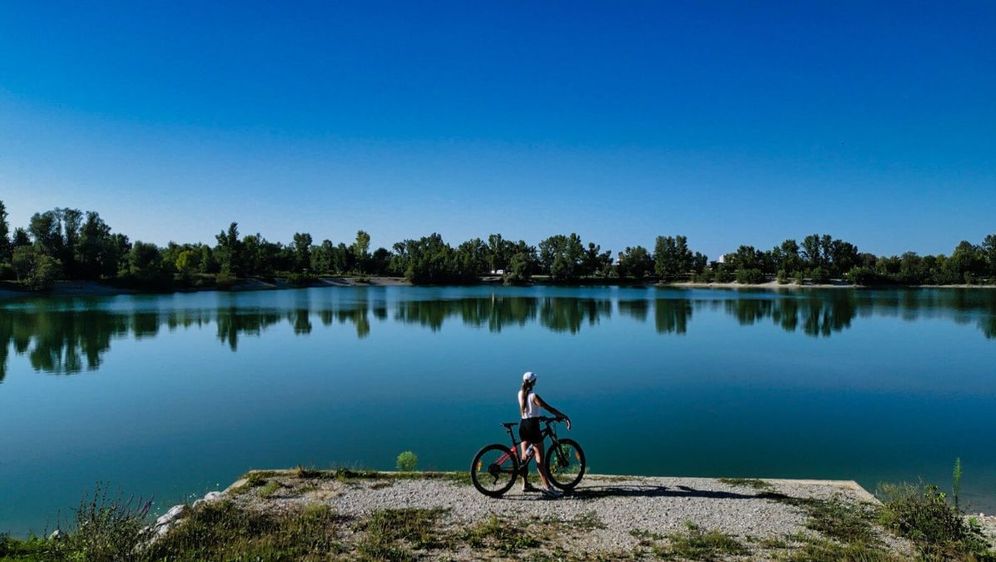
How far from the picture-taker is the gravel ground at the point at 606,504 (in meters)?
7.17

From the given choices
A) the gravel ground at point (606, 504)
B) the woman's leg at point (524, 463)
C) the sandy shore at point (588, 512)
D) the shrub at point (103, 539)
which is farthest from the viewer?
the woman's leg at point (524, 463)

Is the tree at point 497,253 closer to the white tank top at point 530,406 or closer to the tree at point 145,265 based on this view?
the tree at point 145,265

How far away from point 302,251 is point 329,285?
2418cm

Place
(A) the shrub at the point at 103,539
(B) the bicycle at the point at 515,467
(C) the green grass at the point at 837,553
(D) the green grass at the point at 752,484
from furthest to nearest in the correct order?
(D) the green grass at the point at 752,484 < (B) the bicycle at the point at 515,467 < (C) the green grass at the point at 837,553 < (A) the shrub at the point at 103,539

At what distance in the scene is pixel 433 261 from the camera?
13838cm

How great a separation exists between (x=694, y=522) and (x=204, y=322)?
→ 46158mm

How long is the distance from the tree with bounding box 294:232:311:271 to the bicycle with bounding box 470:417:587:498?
136m

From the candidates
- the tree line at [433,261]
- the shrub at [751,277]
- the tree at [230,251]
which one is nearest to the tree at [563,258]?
the tree line at [433,261]

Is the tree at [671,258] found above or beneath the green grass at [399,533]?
above

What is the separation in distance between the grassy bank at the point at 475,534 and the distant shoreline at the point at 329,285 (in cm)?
8327

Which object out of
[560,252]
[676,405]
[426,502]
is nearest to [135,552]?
[426,502]

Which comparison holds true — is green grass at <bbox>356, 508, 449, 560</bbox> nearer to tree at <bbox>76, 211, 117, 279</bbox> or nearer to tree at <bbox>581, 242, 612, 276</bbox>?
tree at <bbox>76, 211, 117, 279</bbox>

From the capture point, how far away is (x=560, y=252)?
6191 inches

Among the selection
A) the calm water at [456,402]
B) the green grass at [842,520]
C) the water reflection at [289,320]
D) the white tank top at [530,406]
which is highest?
the white tank top at [530,406]
